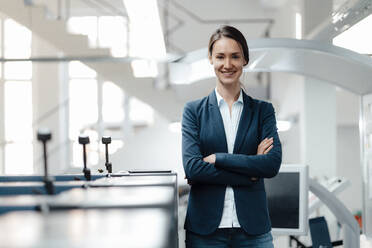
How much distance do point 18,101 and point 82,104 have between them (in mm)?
1190

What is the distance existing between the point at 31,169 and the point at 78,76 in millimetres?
2019

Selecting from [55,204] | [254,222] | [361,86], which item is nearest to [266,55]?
[361,86]

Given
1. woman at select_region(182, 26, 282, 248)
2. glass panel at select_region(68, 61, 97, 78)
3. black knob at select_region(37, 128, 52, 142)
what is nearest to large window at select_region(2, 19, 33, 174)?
glass panel at select_region(68, 61, 97, 78)

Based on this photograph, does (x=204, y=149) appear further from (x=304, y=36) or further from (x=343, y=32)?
(x=304, y=36)

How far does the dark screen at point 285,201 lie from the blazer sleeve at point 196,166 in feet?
3.78

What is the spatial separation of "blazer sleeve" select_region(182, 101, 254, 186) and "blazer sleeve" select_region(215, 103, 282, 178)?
2 centimetres

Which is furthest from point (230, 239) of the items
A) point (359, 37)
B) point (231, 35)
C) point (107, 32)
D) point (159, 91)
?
point (107, 32)

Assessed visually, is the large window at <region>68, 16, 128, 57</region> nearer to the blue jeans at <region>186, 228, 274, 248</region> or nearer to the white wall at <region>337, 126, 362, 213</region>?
the white wall at <region>337, 126, 362, 213</region>

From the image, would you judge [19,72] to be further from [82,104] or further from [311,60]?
[311,60]

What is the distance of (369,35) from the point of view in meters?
3.56

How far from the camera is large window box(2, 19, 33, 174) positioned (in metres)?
8.92

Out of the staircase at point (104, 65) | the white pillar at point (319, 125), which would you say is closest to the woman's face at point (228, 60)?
the white pillar at point (319, 125)

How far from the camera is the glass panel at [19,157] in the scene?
343 inches

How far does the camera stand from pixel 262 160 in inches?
67.0
